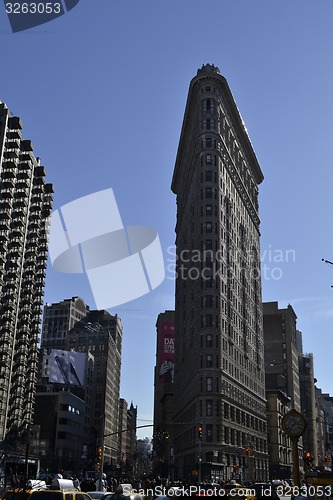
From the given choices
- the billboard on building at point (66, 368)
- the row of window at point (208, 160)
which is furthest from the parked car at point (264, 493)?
the billboard on building at point (66, 368)

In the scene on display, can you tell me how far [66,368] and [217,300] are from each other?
70604mm

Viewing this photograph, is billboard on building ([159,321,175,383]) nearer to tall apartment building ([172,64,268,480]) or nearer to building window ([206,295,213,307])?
tall apartment building ([172,64,268,480])

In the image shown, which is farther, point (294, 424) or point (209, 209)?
point (209, 209)

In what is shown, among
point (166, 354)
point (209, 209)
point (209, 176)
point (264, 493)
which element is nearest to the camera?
point (264, 493)

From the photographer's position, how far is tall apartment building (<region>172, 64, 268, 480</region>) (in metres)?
93.2

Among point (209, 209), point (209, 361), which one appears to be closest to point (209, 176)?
point (209, 209)

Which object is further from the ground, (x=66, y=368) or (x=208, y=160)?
(x=208, y=160)

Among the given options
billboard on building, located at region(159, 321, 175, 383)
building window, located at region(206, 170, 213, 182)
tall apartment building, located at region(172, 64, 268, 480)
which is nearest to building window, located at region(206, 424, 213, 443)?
tall apartment building, located at region(172, 64, 268, 480)

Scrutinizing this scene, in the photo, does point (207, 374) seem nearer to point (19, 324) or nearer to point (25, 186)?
point (19, 324)

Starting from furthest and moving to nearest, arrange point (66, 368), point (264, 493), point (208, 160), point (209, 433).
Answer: point (66, 368) < point (208, 160) < point (209, 433) < point (264, 493)

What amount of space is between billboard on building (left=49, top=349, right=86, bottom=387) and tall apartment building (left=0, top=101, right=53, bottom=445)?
46.0m

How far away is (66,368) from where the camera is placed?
154500mm

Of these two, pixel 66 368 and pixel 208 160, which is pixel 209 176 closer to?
pixel 208 160

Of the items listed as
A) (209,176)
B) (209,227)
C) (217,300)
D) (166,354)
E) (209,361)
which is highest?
(209,176)
